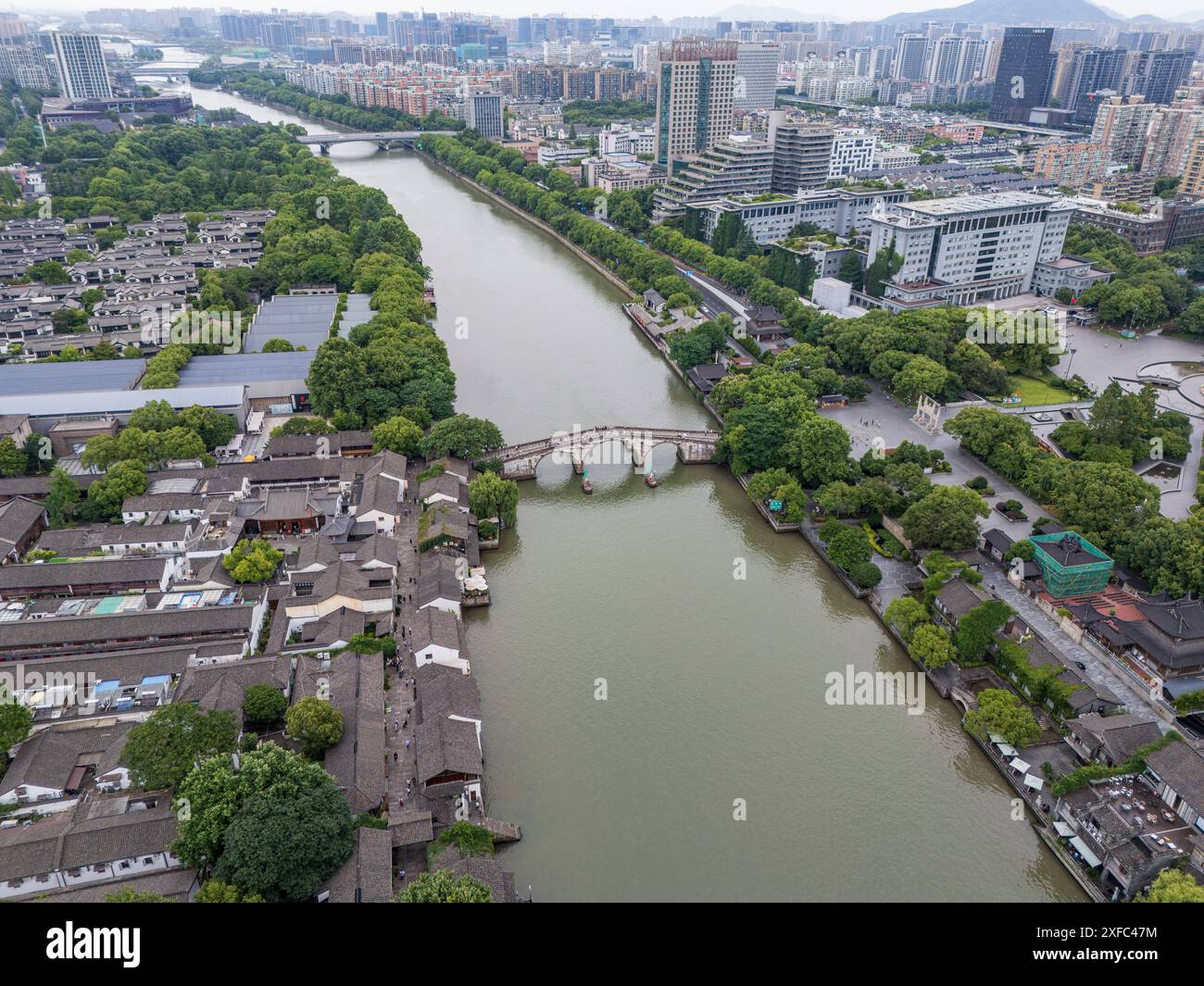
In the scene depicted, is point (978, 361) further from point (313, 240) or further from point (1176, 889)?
point (313, 240)

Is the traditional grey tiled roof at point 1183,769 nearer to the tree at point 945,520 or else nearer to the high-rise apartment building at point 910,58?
the tree at point 945,520

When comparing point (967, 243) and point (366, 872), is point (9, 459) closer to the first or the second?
point (366, 872)

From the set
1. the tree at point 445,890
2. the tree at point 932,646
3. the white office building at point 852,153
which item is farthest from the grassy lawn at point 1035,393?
the white office building at point 852,153

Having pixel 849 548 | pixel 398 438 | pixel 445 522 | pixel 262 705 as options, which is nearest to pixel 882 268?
pixel 849 548

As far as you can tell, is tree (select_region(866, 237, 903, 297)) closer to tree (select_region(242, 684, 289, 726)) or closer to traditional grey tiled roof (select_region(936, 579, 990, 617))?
traditional grey tiled roof (select_region(936, 579, 990, 617))

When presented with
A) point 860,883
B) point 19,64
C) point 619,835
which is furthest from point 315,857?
point 19,64
